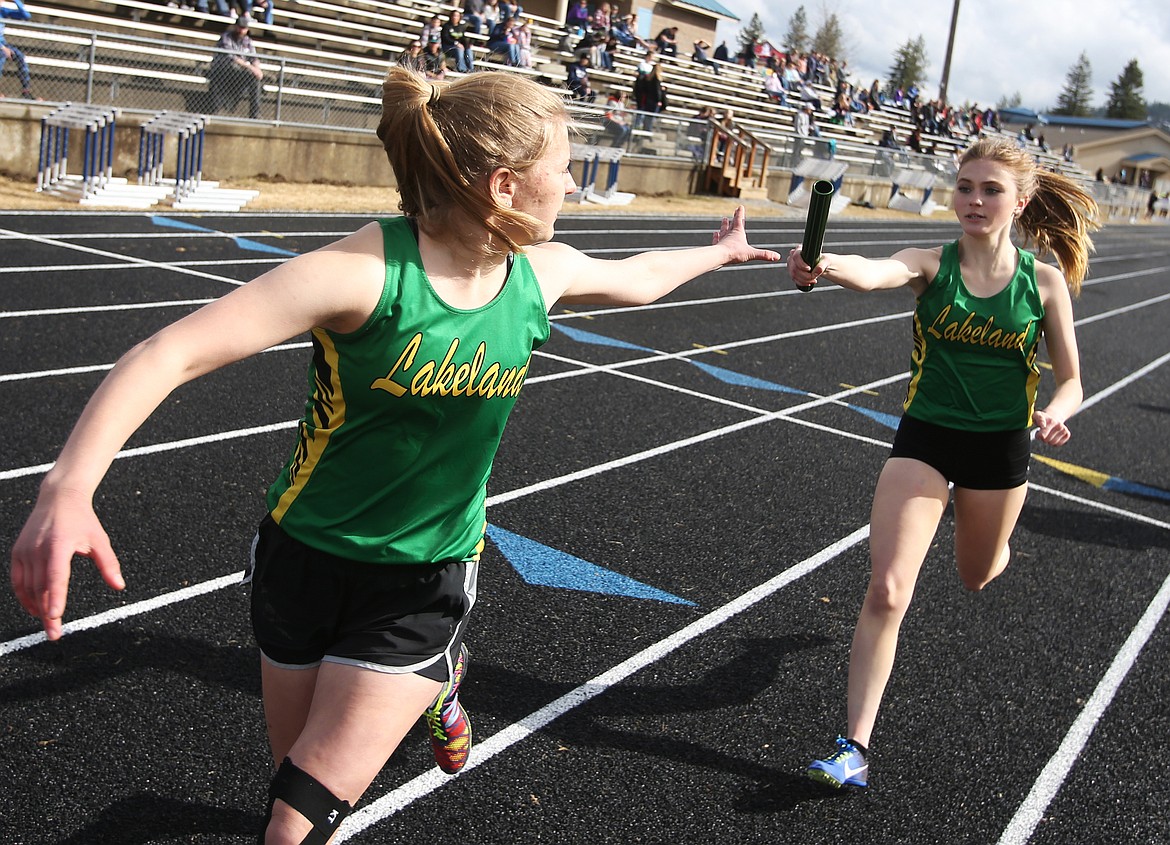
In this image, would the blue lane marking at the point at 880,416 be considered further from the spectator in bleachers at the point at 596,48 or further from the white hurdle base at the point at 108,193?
the spectator in bleachers at the point at 596,48

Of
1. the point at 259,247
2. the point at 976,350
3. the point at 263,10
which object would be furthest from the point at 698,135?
the point at 976,350

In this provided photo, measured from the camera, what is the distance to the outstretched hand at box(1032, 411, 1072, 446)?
3676mm

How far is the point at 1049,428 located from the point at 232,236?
11143mm

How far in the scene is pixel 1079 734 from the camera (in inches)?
171

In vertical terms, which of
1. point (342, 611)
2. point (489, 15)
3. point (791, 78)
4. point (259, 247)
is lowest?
point (259, 247)

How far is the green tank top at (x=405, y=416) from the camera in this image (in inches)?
88.8

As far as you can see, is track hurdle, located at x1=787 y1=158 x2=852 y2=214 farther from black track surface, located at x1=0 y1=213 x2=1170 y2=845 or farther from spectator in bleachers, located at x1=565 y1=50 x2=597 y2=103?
black track surface, located at x1=0 y1=213 x2=1170 y2=845

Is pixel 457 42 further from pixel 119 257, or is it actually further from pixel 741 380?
pixel 741 380

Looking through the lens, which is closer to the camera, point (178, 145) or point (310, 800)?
point (310, 800)

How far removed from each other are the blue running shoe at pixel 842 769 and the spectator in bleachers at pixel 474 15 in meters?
Result: 23.0

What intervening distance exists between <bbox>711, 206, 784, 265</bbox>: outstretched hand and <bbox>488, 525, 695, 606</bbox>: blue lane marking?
2.06 m

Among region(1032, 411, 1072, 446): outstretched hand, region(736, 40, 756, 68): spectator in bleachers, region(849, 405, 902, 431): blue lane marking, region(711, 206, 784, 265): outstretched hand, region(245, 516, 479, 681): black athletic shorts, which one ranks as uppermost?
region(736, 40, 756, 68): spectator in bleachers

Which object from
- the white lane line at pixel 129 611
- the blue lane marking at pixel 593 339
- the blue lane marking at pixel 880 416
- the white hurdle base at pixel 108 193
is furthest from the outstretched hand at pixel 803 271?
the white hurdle base at pixel 108 193

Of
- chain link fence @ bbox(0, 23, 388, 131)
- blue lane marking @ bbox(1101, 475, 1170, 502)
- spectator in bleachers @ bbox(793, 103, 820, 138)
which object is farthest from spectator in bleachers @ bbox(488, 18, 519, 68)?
blue lane marking @ bbox(1101, 475, 1170, 502)
